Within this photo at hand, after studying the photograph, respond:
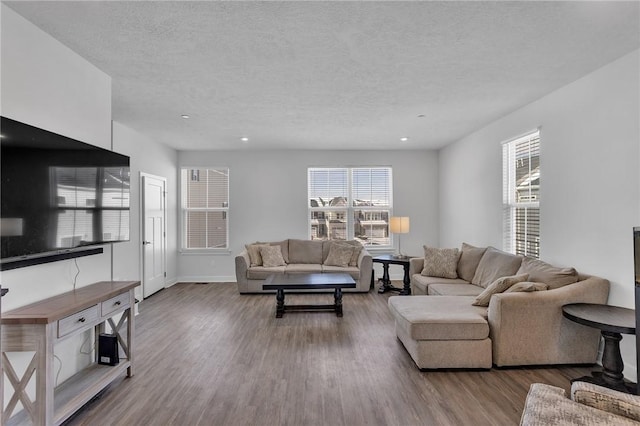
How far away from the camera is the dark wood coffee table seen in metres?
4.24

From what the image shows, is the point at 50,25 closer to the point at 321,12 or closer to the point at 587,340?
the point at 321,12

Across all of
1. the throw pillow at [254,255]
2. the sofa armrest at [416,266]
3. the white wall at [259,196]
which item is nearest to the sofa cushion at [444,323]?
the sofa armrest at [416,266]

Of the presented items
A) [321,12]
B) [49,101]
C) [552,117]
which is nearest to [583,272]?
[552,117]

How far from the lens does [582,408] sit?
1267 millimetres

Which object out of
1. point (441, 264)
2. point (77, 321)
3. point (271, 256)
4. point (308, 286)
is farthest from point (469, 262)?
point (77, 321)

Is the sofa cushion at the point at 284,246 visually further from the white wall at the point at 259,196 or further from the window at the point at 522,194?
the window at the point at 522,194

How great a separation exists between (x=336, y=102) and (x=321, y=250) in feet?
10.5

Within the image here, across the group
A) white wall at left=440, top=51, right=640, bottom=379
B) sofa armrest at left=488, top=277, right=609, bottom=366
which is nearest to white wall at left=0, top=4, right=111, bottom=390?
sofa armrest at left=488, top=277, right=609, bottom=366

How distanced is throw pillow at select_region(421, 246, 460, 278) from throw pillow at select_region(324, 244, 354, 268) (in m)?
1.45

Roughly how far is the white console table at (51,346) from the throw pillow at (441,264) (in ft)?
12.9

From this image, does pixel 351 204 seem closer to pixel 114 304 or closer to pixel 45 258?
pixel 114 304

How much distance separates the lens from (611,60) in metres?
2.74

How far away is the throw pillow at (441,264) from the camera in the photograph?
467 cm

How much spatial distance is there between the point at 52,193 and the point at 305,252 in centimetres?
438
